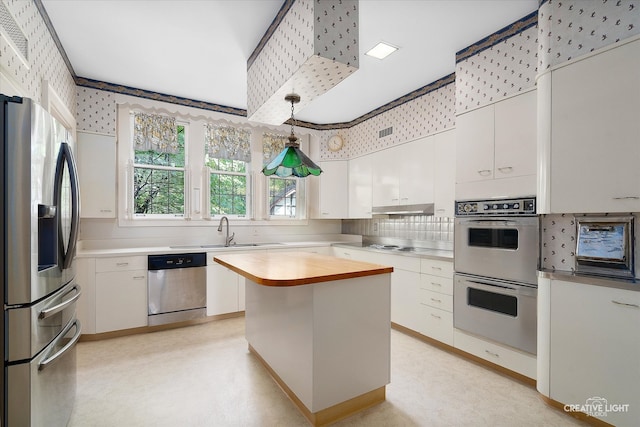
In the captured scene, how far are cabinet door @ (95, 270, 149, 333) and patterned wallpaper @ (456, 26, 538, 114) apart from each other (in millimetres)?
3789

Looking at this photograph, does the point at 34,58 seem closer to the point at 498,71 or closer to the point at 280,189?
the point at 280,189

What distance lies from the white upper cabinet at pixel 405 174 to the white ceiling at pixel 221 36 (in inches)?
29.5

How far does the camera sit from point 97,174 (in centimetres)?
344

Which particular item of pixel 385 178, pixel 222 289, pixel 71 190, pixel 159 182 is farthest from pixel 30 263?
pixel 385 178

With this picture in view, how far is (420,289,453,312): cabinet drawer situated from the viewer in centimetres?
291

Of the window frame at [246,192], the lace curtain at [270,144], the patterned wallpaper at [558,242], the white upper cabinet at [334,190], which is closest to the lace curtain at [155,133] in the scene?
the window frame at [246,192]

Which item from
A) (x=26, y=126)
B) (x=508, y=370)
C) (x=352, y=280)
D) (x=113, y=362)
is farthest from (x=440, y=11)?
(x=113, y=362)

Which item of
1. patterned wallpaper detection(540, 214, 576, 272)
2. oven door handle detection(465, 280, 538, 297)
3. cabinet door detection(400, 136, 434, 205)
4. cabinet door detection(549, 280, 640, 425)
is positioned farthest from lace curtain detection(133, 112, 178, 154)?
cabinet door detection(549, 280, 640, 425)

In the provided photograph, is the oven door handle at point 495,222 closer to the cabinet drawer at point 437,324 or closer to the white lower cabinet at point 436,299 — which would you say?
the white lower cabinet at point 436,299

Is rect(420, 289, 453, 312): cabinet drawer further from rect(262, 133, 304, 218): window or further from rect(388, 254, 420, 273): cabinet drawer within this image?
rect(262, 133, 304, 218): window

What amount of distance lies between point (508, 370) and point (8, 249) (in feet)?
10.8

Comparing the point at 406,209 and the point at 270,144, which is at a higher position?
the point at 270,144

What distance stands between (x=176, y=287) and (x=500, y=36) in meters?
4.05

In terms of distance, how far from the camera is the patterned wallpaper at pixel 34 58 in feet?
5.92
